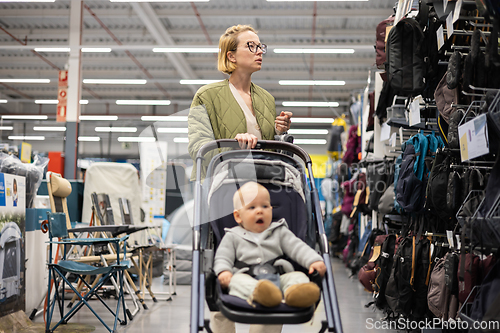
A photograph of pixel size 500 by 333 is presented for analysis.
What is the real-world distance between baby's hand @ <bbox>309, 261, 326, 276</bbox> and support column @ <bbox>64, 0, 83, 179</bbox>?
7.13m

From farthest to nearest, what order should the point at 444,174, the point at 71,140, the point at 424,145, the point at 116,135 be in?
the point at 116,135
the point at 71,140
the point at 424,145
the point at 444,174

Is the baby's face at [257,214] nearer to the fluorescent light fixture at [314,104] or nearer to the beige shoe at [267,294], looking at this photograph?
the beige shoe at [267,294]

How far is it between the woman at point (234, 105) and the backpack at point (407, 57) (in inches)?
48.7

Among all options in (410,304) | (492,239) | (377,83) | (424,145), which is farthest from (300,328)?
(377,83)

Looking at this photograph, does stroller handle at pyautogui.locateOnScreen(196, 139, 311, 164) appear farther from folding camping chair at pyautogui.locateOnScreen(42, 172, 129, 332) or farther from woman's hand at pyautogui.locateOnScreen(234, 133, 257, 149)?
folding camping chair at pyautogui.locateOnScreen(42, 172, 129, 332)

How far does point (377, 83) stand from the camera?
504 centimetres

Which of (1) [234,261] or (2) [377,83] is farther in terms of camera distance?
(2) [377,83]

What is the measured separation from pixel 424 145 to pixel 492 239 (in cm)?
145

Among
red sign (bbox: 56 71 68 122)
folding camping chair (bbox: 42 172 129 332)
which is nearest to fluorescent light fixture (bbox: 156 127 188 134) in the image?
folding camping chair (bbox: 42 172 129 332)

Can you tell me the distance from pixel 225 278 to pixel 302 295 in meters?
0.31

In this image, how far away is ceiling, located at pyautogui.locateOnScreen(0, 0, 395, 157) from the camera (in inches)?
383

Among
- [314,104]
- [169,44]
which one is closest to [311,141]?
[314,104]

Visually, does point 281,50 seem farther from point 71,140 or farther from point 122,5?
point 71,140

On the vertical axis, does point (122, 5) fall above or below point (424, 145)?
above
